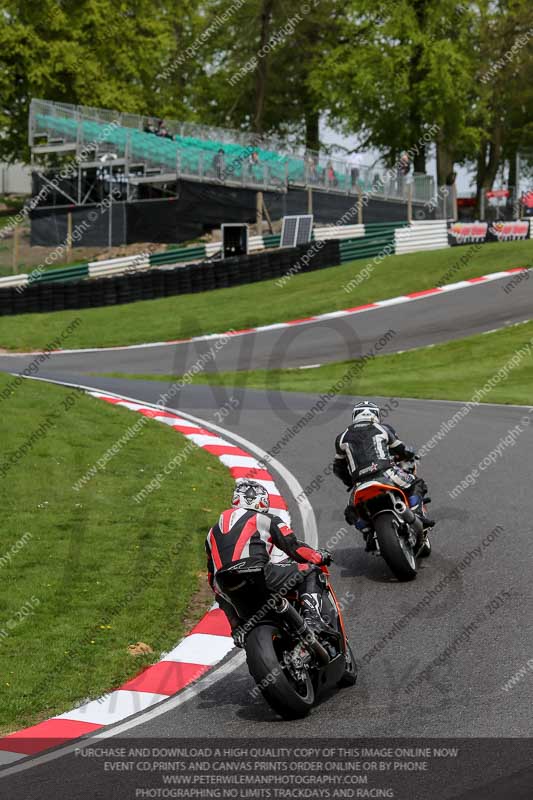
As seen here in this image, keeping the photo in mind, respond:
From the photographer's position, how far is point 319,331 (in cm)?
2900

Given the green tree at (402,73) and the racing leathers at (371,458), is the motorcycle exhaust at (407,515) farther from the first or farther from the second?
the green tree at (402,73)

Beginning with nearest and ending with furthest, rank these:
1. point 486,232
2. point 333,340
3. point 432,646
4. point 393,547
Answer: point 432,646 → point 393,547 → point 333,340 → point 486,232

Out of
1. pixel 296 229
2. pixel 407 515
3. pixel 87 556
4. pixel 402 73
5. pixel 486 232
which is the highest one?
pixel 402 73

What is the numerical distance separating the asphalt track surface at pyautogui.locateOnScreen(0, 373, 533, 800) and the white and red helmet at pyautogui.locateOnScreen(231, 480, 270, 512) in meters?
1.21

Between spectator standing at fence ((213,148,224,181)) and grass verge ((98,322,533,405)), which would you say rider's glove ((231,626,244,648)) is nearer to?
grass verge ((98,322,533,405))

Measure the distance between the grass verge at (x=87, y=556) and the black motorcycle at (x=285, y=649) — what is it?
1.29 m

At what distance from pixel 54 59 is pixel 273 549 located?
47.8 m

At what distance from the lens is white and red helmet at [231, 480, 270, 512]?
7.23m

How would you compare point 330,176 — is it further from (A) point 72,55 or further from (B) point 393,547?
(B) point 393,547

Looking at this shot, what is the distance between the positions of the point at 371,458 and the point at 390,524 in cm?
69

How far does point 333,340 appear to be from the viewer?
2780 centimetres

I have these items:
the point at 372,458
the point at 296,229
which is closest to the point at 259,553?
the point at 372,458

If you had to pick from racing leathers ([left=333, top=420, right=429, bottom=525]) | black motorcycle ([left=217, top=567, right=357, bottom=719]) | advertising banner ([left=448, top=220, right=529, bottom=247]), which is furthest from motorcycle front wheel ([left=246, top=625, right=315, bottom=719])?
advertising banner ([left=448, top=220, right=529, bottom=247])

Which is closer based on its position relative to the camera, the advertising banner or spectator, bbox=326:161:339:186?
the advertising banner
